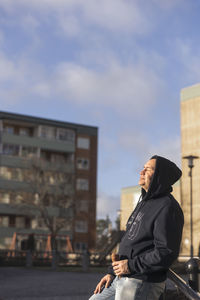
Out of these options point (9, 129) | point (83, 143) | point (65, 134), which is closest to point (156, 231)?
point (9, 129)

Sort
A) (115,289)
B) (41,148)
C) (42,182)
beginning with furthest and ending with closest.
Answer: (41,148), (42,182), (115,289)

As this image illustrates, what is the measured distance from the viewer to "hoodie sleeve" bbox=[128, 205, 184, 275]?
373 centimetres

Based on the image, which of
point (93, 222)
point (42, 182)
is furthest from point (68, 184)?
point (93, 222)

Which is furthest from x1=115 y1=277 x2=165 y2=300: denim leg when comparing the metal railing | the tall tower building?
the tall tower building

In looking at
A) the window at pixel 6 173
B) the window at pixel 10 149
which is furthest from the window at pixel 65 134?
the window at pixel 6 173

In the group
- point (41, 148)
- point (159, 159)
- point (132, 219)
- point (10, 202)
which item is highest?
point (41, 148)

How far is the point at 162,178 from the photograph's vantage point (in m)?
4.09

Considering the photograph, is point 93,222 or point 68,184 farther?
point 93,222

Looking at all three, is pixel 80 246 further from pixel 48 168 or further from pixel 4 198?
pixel 48 168

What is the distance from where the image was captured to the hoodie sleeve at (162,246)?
373 centimetres

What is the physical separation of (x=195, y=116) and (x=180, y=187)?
24.9 feet

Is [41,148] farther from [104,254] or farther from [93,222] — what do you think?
[104,254]

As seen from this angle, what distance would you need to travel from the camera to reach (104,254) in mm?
35531

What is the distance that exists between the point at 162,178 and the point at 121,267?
71 centimetres
